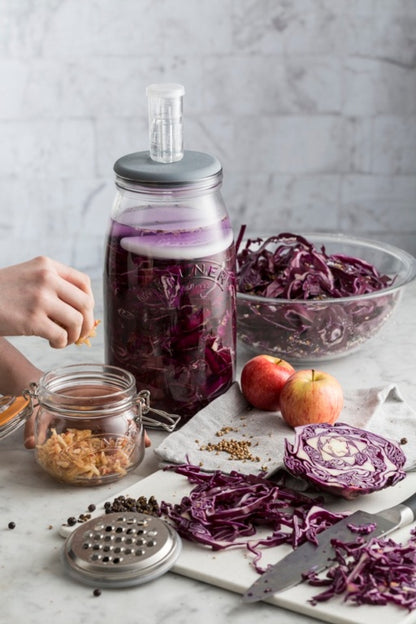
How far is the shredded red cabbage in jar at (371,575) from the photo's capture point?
120cm

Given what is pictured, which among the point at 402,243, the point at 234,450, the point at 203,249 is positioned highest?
the point at 203,249

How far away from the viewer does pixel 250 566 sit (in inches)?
50.5

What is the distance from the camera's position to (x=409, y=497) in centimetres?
142

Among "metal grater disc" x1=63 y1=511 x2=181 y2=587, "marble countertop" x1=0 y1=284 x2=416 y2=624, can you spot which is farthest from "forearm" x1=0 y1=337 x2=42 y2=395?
"metal grater disc" x1=63 y1=511 x2=181 y2=587

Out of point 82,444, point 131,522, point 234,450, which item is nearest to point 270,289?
point 234,450

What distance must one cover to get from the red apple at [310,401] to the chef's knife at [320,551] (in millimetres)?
291

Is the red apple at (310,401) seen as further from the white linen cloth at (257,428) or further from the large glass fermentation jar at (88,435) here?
the large glass fermentation jar at (88,435)

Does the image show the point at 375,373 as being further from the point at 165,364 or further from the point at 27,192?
the point at 27,192

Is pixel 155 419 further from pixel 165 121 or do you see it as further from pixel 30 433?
pixel 165 121

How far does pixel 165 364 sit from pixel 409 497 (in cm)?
49

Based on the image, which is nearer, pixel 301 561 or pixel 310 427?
pixel 301 561

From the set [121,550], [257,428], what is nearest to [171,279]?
[257,428]

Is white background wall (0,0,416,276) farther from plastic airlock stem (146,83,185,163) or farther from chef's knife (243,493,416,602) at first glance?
chef's knife (243,493,416,602)

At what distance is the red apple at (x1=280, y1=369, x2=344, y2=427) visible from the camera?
1.66 metres
